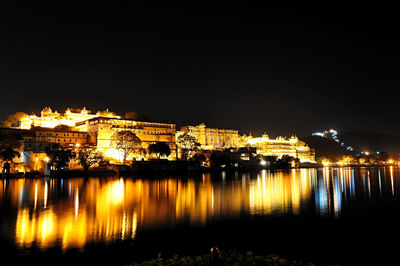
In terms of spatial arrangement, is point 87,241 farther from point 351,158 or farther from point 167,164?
point 351,158

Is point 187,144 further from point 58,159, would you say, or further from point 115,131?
point 58,159

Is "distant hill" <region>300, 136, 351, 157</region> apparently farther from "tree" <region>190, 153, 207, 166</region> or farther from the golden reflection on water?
the golden reflection on water

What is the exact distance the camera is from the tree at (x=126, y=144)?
63491mm

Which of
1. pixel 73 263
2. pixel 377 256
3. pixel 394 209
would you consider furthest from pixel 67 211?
pixel 394 209

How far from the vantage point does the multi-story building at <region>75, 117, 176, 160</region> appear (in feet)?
225

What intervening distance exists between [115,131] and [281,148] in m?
71.9

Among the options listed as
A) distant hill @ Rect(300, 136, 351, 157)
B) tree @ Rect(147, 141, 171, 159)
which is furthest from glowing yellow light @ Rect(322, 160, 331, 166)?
tree @ Rect(147, 141, 171, 159)

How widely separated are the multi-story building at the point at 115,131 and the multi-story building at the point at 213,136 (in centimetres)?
1564

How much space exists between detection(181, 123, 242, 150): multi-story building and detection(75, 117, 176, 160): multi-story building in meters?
15.6

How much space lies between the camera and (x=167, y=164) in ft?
210

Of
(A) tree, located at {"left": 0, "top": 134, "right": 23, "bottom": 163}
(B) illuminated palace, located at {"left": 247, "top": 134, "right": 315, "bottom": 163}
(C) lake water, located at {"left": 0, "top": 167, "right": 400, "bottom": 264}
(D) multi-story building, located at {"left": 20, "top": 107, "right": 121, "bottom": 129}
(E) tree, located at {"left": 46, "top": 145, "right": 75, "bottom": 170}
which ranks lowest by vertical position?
(C) lake water, located at {"left": 0, "top": 167, "right": 400, "bottom": 264}

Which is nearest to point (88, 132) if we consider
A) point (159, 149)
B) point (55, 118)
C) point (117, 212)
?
point (55, 118)

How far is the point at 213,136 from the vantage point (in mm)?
107750

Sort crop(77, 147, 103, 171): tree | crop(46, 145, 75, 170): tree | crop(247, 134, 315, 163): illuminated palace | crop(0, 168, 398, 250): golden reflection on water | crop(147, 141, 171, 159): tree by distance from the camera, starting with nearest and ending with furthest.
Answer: crop(0, 168, 398, 250): golden reflection on water → crop(46, 145, 75, 170): tree → crop(77, 147, 103, 171): tree → crop(147, 141, 171, 159): tree → crop(247, 134, 315, 163): illuminated palace
